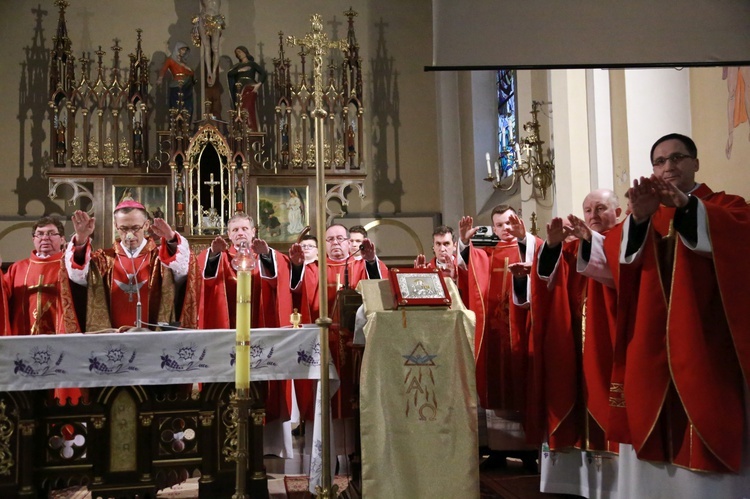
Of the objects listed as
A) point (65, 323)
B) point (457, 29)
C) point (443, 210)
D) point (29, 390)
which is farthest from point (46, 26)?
point (457, 29)

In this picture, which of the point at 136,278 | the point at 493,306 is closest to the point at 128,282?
the point at 136,278

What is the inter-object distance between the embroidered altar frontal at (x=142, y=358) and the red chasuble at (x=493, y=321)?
71.0 inches

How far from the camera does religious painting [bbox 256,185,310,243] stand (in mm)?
10414

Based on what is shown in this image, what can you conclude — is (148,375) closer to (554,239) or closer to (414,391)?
(414,391)

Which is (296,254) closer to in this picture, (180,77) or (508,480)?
(508,480)

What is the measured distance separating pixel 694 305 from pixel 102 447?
3245 mm

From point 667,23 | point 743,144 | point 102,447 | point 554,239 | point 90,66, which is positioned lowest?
point 102,447

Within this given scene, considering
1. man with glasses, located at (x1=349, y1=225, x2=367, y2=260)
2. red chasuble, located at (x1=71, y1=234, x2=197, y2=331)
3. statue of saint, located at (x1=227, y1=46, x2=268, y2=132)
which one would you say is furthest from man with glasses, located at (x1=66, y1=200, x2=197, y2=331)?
statue of saint, located at (x1=227, y1=46, x2=268, y2=132)

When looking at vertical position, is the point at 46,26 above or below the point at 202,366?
above

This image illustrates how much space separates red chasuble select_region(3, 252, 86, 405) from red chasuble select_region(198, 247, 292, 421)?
1043 millimetres

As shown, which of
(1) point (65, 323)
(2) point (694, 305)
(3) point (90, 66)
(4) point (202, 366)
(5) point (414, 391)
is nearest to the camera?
(2) point (694, 305)

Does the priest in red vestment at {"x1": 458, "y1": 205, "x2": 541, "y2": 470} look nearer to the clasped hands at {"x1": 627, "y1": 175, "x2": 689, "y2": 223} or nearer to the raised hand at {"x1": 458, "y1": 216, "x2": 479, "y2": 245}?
the raised hand at {"x1": 458, "y1": 216, "x2": 479, "y2": 245}

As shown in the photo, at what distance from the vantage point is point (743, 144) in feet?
17.6

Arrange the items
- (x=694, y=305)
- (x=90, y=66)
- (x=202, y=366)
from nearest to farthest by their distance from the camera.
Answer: (x=694, y=305) < (x=202, y=366) < (x=90, y=66)
